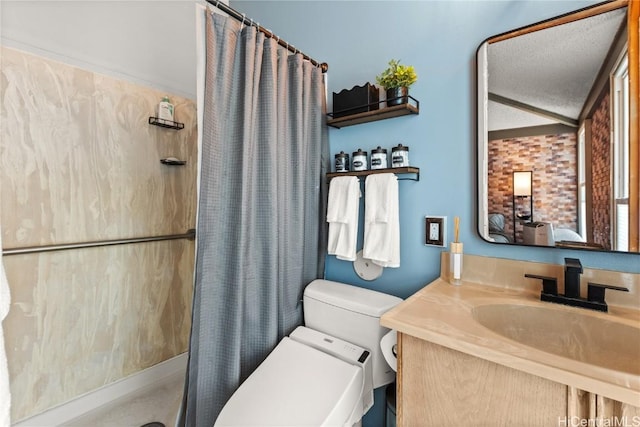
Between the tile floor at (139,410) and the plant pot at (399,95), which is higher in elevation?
the plant pot at (399,95)

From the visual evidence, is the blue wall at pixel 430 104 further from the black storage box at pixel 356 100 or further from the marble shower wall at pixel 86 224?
the marble shower wall at pixel 86 224

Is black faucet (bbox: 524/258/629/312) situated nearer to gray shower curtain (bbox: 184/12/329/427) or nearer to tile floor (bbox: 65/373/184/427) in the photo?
gray shower curtain (bbox: 184/12/329/427)

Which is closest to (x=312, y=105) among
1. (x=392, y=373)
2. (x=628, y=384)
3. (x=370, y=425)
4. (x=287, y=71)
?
(x=287, y=71)

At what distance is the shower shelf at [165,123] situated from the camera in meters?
1.72

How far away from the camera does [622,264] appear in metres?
0.89

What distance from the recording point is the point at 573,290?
89 centimetres

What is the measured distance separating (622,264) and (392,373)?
2.83 feet

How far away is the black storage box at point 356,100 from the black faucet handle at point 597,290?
1039mm

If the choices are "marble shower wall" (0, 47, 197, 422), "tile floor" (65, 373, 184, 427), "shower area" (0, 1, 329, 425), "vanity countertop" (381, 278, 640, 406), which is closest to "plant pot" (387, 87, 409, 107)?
"shower area" (0, 1, 329, 425)

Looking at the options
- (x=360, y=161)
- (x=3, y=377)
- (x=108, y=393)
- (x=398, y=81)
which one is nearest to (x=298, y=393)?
(x=3, y=377)

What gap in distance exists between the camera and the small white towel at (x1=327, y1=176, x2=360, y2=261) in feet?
4.40

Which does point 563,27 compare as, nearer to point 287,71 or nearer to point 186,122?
point 287,71

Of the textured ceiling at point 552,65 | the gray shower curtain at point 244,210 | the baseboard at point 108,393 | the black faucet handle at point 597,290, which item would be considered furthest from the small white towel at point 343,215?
the baseboard at point 108,393

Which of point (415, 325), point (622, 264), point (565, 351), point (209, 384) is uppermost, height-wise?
point (622, 264)
